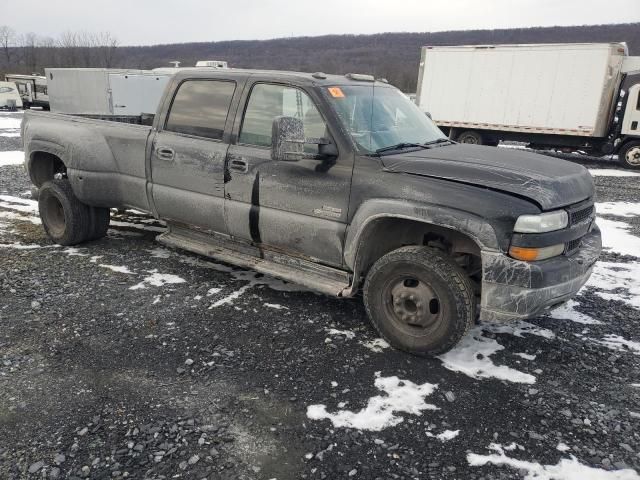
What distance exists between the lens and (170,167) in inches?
193

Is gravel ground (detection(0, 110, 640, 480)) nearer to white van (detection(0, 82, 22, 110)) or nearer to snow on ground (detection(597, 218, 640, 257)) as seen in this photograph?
snow on ground (detection(597, 218, 640, 257))

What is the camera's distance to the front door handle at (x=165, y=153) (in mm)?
4884

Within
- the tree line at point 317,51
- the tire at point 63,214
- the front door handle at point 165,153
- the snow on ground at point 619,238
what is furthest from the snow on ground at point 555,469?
the tree line at point 317,51

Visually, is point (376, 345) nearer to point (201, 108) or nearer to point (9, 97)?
point (201, 108)

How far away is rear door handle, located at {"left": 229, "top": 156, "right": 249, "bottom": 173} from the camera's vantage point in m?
4.41

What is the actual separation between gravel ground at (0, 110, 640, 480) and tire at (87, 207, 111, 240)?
0.92m

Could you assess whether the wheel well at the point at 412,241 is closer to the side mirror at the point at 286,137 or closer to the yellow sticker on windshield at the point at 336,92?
the side mirror at the point at 286,137

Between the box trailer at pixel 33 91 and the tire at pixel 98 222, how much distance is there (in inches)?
1316

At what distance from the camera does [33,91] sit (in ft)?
114

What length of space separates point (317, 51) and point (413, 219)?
121991 millimetres

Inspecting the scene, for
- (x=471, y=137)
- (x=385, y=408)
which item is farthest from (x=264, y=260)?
(x=471, y=137)

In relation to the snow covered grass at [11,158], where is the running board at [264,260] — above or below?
above

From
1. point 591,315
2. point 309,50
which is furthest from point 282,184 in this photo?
point 309,50

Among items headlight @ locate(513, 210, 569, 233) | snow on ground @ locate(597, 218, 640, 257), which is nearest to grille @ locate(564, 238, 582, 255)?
headlight @ locate(513, 210, 569, 233)
